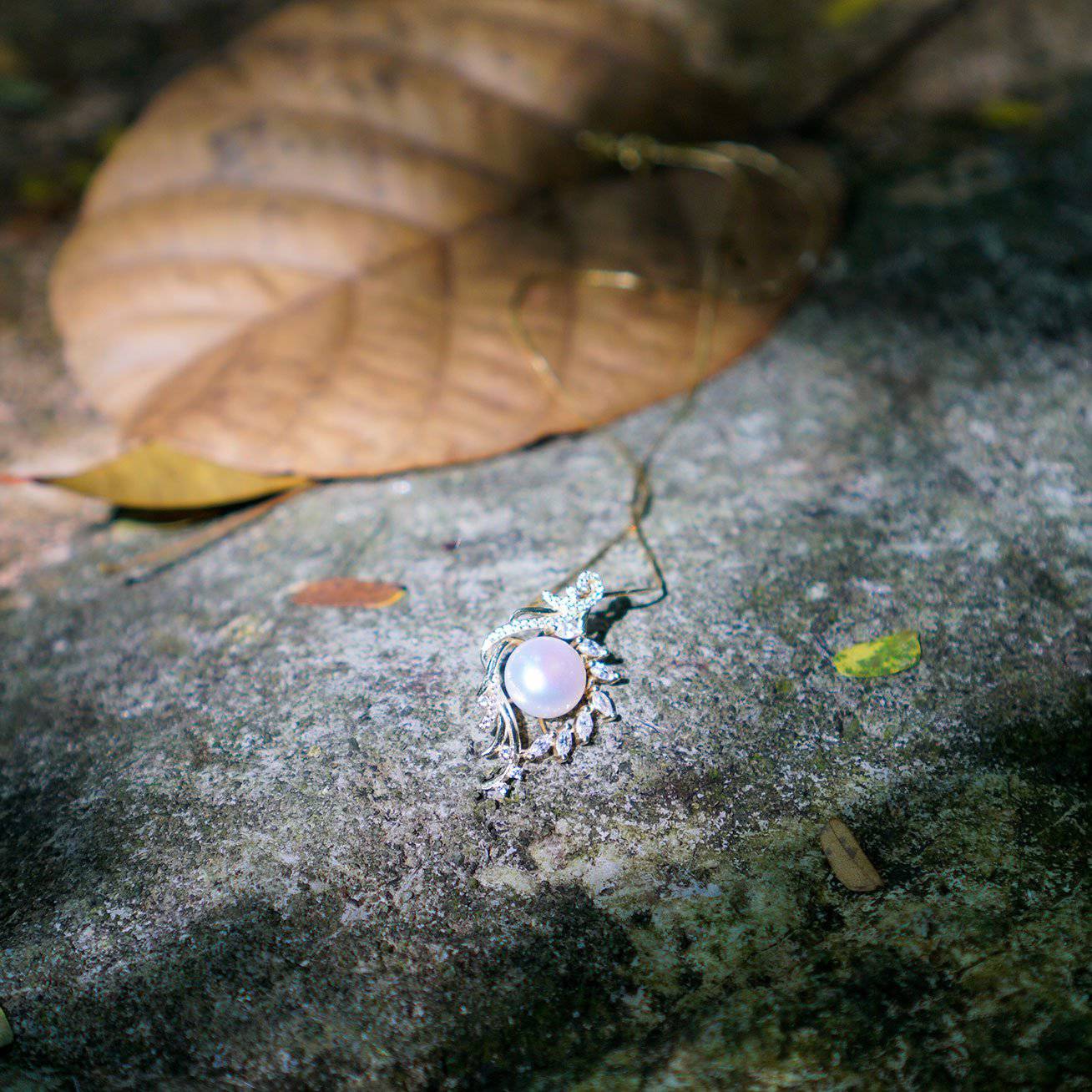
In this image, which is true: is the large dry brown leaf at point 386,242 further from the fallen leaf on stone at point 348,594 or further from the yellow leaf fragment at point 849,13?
the yellow leaf fragment at point 849,13

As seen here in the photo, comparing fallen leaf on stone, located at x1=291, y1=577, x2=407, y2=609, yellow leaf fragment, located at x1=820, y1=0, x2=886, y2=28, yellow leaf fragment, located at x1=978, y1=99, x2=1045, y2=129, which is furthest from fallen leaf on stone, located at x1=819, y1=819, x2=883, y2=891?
yellow leaf fragment, located at x1=820, y1=0, x2=886, y2=28

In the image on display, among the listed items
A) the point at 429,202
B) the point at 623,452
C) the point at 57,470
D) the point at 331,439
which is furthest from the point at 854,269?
the point at 57,470

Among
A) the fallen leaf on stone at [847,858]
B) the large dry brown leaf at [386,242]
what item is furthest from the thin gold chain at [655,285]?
the fallen leaf on stone at [847,858]

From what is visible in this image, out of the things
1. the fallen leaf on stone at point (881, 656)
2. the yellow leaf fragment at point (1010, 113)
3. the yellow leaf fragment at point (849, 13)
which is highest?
the yellow leaf fragment at point (849, 13)

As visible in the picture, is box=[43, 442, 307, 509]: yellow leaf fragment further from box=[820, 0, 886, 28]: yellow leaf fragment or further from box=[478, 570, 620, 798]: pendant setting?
box=[820, 0, 886, 28]: yellow leaf fragment

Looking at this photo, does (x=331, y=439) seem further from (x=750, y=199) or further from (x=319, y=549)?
(x=750, y=199)
